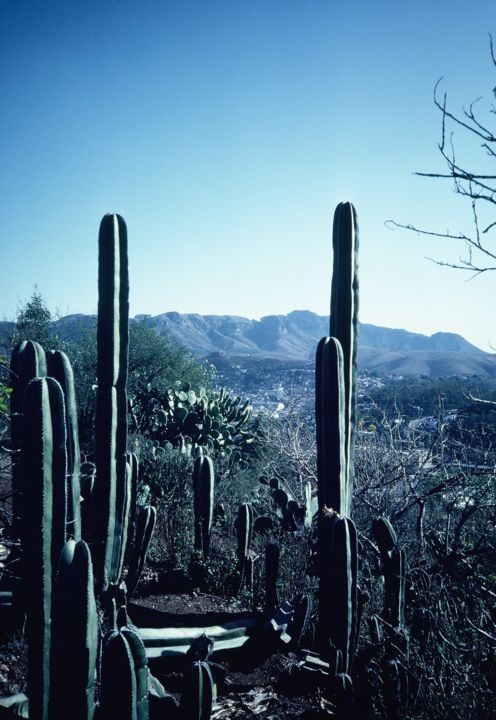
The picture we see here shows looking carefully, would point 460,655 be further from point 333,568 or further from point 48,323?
point 48,323

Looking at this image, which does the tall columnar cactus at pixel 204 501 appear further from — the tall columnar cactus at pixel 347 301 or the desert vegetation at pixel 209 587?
the tall columnar cactus at pixel 347 301

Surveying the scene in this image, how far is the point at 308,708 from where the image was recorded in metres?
3.45

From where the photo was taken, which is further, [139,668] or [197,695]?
[197,695]

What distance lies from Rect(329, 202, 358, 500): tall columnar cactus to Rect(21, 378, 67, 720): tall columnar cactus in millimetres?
2639

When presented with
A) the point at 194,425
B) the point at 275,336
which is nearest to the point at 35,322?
the point at 194,425

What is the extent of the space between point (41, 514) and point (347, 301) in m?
3.31

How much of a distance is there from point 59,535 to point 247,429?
923 centimetres

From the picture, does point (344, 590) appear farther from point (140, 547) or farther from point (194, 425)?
point (194, 425)

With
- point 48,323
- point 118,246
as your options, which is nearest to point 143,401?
point 118,246

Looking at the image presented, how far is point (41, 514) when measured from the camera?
289cm

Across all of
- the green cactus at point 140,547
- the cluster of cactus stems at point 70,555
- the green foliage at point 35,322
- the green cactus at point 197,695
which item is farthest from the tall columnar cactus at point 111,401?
the green foliage at point 35,322

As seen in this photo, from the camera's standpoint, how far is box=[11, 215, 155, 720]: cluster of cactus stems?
2.46 meters

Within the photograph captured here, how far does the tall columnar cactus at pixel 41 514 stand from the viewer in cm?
271

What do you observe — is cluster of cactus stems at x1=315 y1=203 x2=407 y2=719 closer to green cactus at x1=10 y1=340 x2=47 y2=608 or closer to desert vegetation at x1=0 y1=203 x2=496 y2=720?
desert vegetation at x1=0 y1=203 x2=496 y2=720
